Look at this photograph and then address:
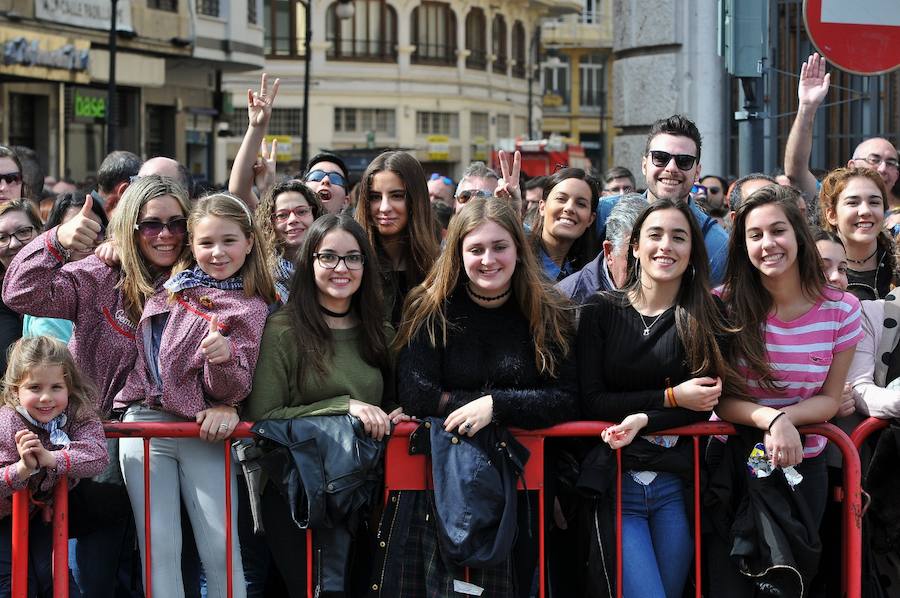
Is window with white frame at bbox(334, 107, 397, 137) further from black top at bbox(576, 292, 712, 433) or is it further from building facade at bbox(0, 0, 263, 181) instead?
black top at bbox(576, 292, 712, 433)

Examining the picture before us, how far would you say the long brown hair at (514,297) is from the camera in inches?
193

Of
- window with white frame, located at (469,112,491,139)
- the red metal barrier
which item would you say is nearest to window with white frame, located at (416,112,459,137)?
window with white frame, located at (469,112,491,139)

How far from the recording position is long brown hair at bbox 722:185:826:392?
16.0ft

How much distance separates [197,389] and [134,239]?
29.8 inches

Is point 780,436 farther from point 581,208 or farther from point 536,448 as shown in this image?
point 581,208

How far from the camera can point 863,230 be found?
592 cm

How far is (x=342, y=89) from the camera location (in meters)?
49.0

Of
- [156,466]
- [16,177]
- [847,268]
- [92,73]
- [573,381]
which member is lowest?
[156,466]

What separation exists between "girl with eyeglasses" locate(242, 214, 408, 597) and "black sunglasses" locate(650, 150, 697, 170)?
1.96 metres

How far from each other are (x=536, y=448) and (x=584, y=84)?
66398 millimetres

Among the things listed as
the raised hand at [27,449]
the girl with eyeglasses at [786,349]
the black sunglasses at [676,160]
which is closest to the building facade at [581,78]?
the black sunglasses at [676,160]

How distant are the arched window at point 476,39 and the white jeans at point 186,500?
4884 centimetres

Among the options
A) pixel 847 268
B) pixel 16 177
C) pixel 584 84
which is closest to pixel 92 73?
pixel 16 177

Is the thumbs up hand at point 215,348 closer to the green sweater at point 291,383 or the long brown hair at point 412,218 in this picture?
the green sweater at point 291,383
